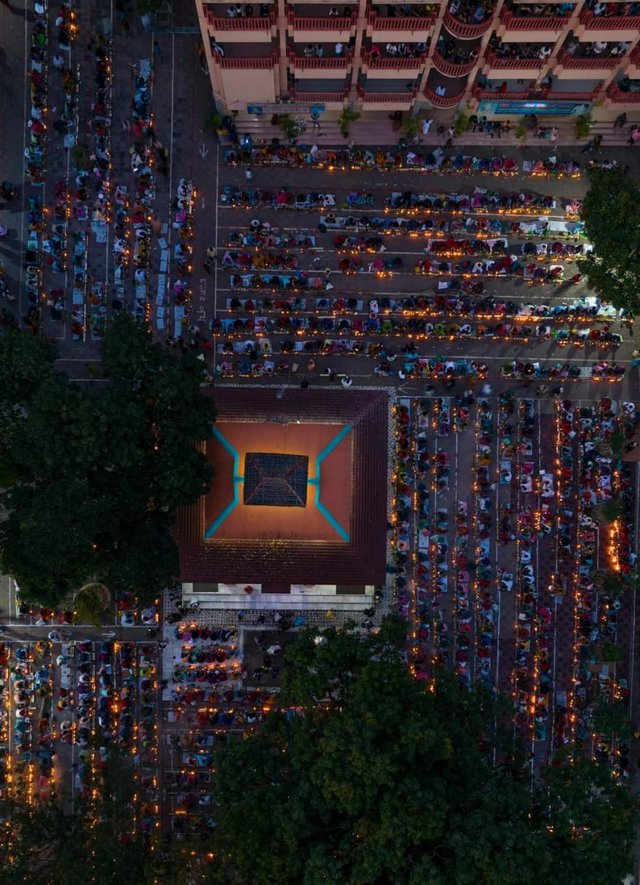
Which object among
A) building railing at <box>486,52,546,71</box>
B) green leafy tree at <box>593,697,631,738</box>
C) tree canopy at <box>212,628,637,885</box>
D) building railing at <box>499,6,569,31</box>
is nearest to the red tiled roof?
tree canopy at <box>212,628,637,885</box>

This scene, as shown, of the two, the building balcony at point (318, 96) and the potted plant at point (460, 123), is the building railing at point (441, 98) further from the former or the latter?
the building balcony at point (318, 96)

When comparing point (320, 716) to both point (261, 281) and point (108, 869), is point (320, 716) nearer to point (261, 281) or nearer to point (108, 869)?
point (108, 869)

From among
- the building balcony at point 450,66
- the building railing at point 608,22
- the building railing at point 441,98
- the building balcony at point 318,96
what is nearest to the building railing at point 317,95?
the building balcony at point 318,96

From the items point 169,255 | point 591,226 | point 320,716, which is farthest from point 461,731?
point 169,255

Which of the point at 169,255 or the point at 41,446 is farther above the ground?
the point at 169,255

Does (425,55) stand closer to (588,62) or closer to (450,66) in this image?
(450,66)

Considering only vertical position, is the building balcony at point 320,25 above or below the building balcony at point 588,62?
above

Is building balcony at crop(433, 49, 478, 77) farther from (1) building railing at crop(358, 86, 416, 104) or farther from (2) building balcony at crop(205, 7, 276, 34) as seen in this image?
(2) building balcony at crop(205, 7, 276, 34)

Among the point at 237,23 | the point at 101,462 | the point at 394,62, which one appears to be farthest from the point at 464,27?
the point at 101,462
